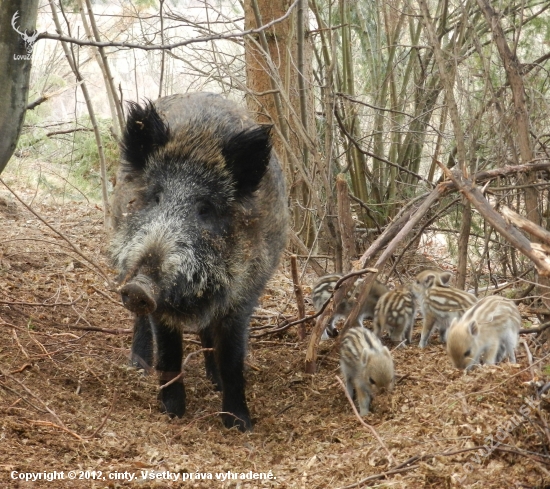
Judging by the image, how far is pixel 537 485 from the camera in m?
3.16

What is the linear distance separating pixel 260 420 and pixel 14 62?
293 cm

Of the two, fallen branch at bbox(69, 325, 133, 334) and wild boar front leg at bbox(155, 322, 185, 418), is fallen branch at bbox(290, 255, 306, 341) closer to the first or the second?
wild boar front leg at bbox(155, 322, 185, 418)

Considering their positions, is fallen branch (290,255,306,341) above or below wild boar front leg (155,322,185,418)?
above

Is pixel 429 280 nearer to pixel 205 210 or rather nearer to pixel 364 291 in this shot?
pixel 364 291

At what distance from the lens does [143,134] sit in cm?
507

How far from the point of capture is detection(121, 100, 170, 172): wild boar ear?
5.04 m

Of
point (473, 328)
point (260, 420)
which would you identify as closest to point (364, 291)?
point (473, 328)

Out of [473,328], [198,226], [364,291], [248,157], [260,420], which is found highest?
[248,157]

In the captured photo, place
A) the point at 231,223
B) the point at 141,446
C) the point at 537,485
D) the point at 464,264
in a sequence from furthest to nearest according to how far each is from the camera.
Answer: the point at 464,264
the point at 231,223
the point at 141,446
the point at 537,485

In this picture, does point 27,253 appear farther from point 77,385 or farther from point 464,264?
point 464,264

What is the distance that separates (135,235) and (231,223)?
28.5 inches

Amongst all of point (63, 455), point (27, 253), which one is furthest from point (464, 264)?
point (27, 253)

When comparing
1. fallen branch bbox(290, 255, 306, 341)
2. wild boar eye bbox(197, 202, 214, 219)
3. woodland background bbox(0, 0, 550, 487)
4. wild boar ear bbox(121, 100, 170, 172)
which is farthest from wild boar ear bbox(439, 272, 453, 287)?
wild boar ear bbox(121, 100, 170, 172)

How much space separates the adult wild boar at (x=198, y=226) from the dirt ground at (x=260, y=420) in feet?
1.61
